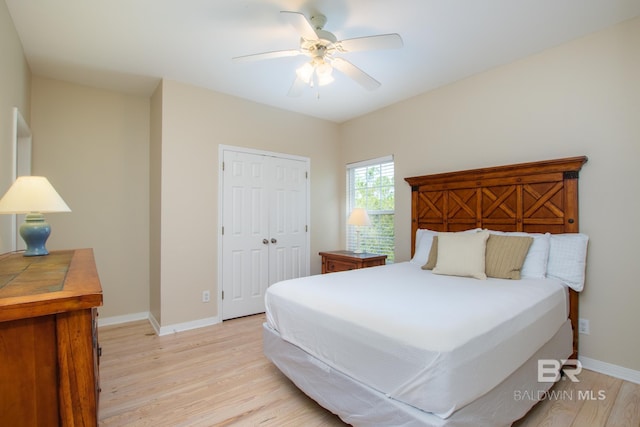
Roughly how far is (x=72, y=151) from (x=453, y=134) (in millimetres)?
4047

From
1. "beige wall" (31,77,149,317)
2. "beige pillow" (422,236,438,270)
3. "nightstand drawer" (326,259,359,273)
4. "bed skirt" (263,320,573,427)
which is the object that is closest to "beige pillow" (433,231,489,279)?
"beige pillow" (422,236,438,270)

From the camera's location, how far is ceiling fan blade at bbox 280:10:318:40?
1.81 metres

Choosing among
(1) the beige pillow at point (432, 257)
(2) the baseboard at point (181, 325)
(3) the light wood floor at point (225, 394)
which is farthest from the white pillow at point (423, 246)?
(2) the baseboard at point (181, 325)

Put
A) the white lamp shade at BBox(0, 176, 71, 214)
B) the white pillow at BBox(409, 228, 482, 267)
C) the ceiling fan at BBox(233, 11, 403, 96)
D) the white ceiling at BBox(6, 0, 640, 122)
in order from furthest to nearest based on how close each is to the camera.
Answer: the white pillow at BBox(409, 228, 482, 267)
the white ceiling at BBox(6, 0, 640, 122)
the ceiling fan at BBox(233, 11, 403, 96)
the white lamp shade at BBox(0, 176, 71, 214)

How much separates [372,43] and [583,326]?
266cm

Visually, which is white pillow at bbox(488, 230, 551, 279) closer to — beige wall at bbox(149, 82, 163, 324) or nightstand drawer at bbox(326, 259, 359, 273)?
nightstand drawer at bbox(326, 259, 359, 273)

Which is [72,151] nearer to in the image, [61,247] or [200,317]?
[61,247]

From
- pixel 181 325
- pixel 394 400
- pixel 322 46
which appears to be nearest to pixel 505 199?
pixel 322 46

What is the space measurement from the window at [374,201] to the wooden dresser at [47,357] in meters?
3.44

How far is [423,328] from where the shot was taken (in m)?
1.38

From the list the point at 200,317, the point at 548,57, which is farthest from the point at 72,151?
the point at 548,57

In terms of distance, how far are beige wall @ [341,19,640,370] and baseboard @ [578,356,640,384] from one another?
3cm

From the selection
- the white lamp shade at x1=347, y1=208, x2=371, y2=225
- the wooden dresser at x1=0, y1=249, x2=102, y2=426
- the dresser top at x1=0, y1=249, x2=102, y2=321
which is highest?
the white lamp shade at x1=347, y1=208, x2=371, y2=225

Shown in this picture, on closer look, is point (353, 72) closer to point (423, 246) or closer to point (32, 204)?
point (423, 246)
